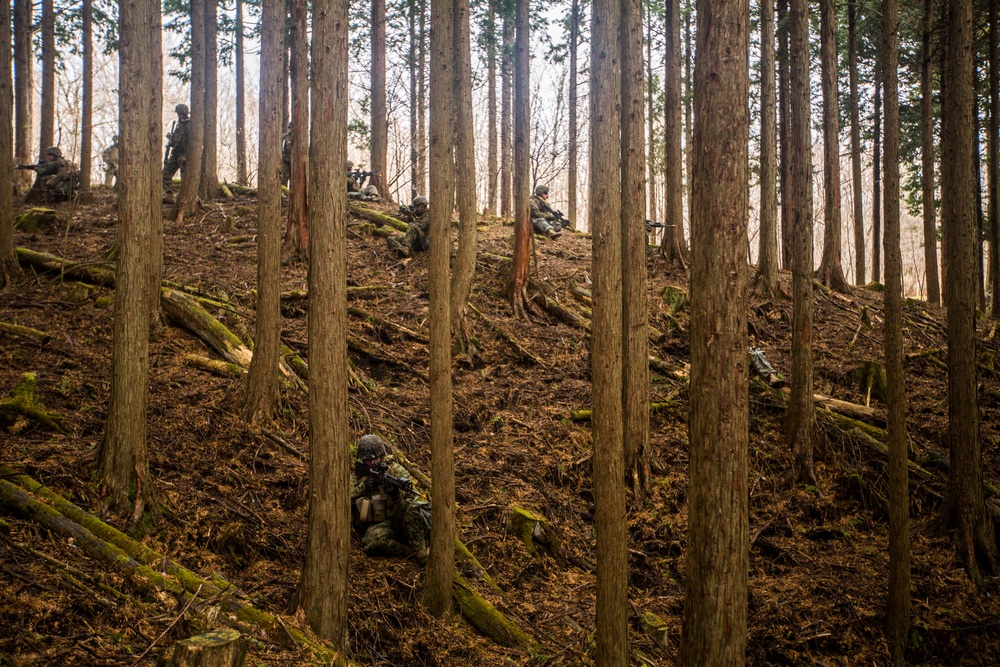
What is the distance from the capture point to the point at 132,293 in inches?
234

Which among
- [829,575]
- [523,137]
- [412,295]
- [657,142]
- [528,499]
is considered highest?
[657,142]

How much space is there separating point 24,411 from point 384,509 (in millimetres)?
3924

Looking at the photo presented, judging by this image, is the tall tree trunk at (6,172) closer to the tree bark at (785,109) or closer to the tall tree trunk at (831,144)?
the tall tree trunk at (831,144)

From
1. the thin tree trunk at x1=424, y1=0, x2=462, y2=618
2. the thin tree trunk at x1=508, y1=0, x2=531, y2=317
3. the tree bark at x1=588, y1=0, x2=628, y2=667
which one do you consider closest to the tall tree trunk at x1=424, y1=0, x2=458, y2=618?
the thin tree trunk at x1=424, y1=0, x2=462, y2=618

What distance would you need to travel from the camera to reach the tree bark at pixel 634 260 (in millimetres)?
8242

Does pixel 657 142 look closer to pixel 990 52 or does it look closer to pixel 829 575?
pixel 990 52

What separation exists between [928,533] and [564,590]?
505cm

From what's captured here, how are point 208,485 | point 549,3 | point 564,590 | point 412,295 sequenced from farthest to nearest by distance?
point 549,3 → point 412,295 → point 564,590 → point 208,485

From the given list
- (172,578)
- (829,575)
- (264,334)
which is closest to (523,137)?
(264,334)

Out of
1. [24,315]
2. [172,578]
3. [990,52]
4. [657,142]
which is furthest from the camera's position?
[657,142]

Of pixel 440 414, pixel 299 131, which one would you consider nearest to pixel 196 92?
pixel 299 131

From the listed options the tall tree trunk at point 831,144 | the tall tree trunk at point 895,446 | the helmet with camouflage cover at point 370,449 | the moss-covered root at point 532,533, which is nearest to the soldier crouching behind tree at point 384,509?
the helmet with camouflage cover at point 370,449

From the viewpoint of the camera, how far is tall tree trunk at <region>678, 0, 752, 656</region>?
13.4 ft

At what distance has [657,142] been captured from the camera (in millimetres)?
26766
